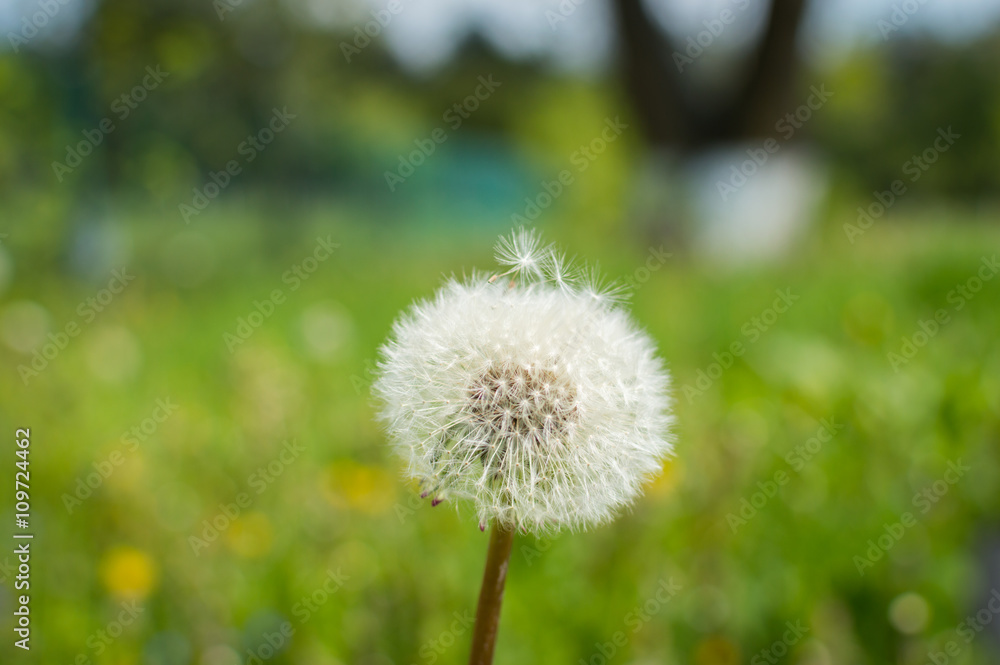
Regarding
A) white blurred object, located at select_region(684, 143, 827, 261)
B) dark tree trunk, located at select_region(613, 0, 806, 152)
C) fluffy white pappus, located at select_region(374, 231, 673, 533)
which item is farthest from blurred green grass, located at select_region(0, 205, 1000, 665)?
dark tree trunk, located at select_region(613, 0, 806, 152)

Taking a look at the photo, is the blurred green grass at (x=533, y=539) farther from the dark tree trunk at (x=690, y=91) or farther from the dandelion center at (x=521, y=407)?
the dark tree trunk at (x=690, y=91)

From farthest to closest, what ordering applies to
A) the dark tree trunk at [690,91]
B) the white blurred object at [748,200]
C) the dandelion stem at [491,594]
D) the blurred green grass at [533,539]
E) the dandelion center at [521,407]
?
the white blurred object at [748,200], the dark tree trunk at [690,91], the blurred green grass at [533,539], the dandelion center at [521,407], the dandelion stem at [491,594]

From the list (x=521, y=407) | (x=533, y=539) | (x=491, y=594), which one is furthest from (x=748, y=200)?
(x=491, y=594)

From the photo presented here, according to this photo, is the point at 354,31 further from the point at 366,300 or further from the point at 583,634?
the point at 583,634

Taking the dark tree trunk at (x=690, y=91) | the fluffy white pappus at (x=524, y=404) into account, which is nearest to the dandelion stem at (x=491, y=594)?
the fluffy white pappus at (x=524, y=404)

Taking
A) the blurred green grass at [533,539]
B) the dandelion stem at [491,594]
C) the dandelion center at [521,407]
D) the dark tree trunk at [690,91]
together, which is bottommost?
the dandelion stem at [491,594]
